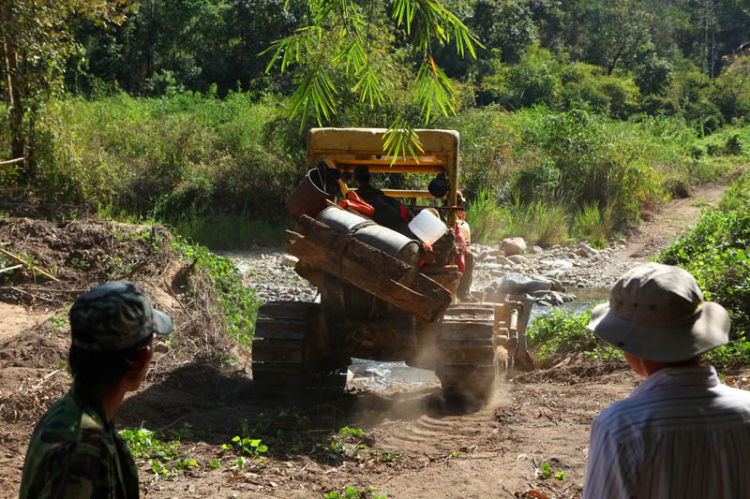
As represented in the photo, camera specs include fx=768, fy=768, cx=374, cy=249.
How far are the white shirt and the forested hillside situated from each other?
255cm

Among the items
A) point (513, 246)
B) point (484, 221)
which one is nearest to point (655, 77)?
point (484, 221)

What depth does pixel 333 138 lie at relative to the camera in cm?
773

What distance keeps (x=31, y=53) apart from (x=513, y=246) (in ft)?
34.7

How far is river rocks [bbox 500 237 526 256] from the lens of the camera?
17562mm

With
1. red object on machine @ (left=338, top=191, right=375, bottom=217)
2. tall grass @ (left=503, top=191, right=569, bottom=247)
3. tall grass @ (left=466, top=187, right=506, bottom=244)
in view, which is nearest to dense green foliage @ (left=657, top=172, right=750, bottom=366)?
red object on machine @ (left=338, top=191, right=375, bottom=217)

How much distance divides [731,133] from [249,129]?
19265 millimetres

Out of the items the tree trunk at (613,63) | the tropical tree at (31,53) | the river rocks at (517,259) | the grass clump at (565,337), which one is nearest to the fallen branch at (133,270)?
the grass clump at (565,337)

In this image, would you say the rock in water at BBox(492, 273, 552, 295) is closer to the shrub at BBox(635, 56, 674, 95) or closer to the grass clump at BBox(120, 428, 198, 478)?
the grass clump at BBox(120, 428, 198, 478)

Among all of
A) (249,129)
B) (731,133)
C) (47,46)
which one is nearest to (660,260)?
(47,46)

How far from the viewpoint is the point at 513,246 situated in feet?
57.6

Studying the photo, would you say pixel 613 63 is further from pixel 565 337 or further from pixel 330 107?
pixel 330 107

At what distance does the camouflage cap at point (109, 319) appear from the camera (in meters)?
2.12

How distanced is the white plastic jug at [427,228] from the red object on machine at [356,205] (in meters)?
0.39

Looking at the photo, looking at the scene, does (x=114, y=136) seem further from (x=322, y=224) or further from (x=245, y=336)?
(x=322, y=224)
